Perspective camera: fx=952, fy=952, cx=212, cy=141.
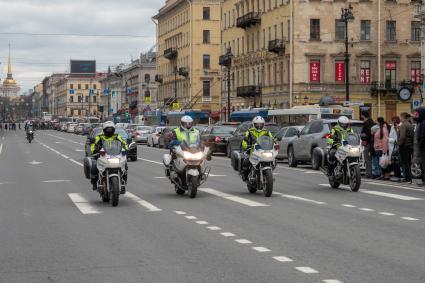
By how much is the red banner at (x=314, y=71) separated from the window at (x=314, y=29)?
1.93m

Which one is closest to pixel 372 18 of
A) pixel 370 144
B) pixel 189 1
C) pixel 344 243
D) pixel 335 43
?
pixel 335 43

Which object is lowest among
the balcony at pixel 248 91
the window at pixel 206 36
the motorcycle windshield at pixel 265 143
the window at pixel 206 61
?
the motorcycle windshield at pixel 265 143

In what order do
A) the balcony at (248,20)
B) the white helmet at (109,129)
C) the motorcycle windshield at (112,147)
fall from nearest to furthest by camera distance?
the motorcycle windshield at (112,147) < the white helmet at (109,129) < the balcony at (248,20)

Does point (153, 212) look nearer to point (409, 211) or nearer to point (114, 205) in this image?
point (114, 205)

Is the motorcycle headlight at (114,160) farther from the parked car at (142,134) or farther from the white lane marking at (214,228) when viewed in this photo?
the parked car at (142,134)

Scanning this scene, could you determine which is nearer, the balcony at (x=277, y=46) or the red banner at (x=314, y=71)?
the red banner at (x=314, y=71)

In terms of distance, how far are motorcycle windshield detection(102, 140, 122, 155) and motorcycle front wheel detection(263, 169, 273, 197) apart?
312 centimetres

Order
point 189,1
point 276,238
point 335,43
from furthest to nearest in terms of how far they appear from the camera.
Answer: point 189,1 → point 335,43 → point 276,238

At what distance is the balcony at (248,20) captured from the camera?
80250 millimetres

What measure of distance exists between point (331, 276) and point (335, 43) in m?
64.5

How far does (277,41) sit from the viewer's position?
73625 millimetres

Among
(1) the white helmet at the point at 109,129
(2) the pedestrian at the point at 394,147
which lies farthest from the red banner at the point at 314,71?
(1) the white helmet at the point at 109,129

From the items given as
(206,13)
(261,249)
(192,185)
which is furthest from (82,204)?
(206,13)

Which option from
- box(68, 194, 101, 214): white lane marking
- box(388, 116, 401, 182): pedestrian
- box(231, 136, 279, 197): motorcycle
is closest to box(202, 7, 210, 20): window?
box(388, 116, 401, 182): pedestrian
